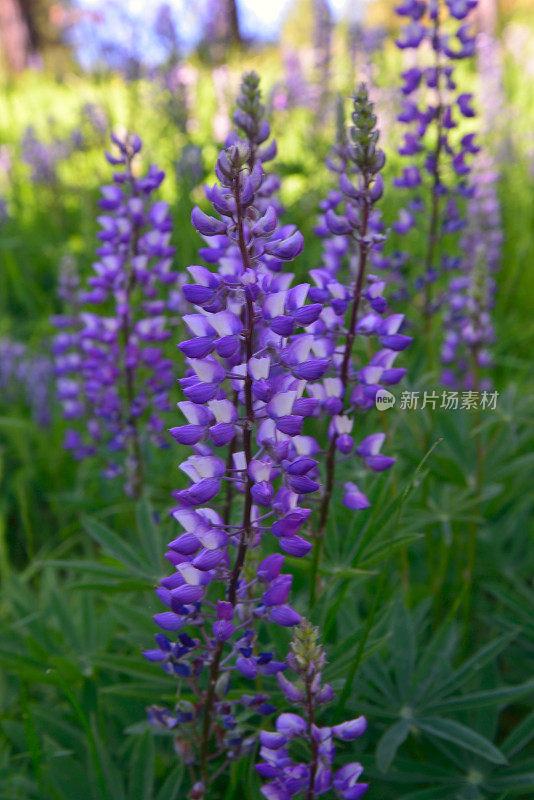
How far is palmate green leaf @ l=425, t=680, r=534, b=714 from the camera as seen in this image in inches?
59.1

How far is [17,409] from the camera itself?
3.39 meters

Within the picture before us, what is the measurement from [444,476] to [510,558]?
15.0 inches

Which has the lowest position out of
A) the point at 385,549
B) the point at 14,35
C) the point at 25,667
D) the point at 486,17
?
the point at 25,667

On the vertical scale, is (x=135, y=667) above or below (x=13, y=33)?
below

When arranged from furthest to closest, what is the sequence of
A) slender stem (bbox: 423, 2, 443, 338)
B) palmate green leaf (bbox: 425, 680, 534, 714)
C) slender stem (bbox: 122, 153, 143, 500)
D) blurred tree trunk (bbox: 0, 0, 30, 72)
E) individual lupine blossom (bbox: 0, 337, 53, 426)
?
blurred tree trunk (bbox: 0, 0, 30, 72), individual lupine blossom (bbox: 0, 337, 53, 426), slender stem (bbox: 423, 2, 443, 338), slender stem (bbox: 122, 153, 143, 500), palmate green leaf (bbox: 425, 680, 534, 714)

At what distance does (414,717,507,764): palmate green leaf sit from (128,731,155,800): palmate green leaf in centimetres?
55

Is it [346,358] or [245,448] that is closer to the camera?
[245,448]

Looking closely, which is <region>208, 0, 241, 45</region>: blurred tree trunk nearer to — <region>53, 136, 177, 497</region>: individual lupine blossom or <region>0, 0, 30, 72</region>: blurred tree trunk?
<region>53, 136, 177, 497</region>: individual lupine blossom

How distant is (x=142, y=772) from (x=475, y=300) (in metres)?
1.42

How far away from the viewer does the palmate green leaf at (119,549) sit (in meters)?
1.79

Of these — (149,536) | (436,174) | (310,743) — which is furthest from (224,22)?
(310,743)

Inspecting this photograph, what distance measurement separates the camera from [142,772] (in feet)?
4.87

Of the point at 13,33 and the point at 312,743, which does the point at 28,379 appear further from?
the point at 13,33

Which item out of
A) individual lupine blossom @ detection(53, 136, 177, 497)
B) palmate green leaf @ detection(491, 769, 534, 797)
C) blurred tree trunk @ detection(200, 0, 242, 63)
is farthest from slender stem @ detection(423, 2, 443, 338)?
blurred tree trunk @ detection(200, 0, 242, 63)
